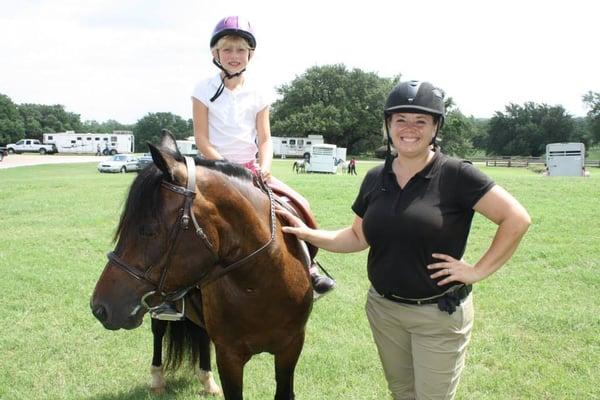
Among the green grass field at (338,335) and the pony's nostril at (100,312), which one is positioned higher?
the pony's nostril at (100,312)

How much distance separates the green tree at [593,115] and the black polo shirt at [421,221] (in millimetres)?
81393

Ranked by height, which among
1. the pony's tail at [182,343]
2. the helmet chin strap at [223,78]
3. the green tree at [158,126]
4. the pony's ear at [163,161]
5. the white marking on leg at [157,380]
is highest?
the green tree at [158,126]

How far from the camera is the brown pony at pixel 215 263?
2.16 meters

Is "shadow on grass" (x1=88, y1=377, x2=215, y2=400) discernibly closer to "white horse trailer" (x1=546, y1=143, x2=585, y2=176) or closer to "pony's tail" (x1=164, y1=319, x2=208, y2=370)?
"pony's tail" (x1=164, y1=319, x2=208, y2=370)

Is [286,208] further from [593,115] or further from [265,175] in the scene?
[593,115]

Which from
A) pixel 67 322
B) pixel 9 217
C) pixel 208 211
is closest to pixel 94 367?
pixel 67 322

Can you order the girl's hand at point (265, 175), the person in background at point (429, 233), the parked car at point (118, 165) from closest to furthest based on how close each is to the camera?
the person in background at point (429, 233), the girl's hand at point (265, 175), the parked car at point (118, 165)

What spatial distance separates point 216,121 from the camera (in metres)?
3.42

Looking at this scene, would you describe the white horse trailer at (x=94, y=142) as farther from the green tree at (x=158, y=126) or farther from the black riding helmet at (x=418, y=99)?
the black riding helmet at (x=418, y=99)

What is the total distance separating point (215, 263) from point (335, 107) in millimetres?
78876

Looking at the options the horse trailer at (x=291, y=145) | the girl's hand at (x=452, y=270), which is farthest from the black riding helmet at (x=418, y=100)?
the horse trailer at (x=291, y=145)

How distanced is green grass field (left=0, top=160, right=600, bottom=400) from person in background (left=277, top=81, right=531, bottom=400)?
1.50m

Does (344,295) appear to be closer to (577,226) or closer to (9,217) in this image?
(577,226)

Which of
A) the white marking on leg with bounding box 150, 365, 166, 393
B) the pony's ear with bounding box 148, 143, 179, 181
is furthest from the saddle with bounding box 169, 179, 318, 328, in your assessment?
the white marking on leg with bounding box 150, 365, 166, 393
